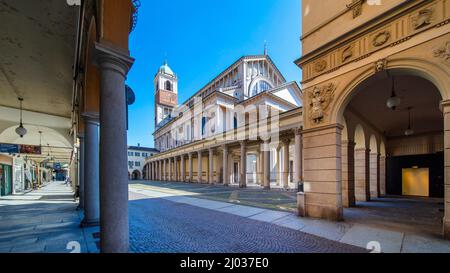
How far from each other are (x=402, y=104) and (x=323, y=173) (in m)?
6.32

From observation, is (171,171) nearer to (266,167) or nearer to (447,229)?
(266,167)

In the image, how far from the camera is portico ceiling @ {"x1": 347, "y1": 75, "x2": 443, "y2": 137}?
7.82 meters

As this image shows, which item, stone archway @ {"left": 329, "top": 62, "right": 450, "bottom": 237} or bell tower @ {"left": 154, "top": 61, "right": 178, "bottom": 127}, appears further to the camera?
bell tower @ {"left": 154, "top": 61, "right": 178, "bottom": 127}

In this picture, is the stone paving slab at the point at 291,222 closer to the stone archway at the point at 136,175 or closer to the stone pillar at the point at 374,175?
the stone pillar at the point at 374,175

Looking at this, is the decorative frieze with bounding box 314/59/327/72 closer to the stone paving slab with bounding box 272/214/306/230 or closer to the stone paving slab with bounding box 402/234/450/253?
the stone paving slab with bounding box 272/214/306/230

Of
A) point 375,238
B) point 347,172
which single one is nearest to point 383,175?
point 347,172

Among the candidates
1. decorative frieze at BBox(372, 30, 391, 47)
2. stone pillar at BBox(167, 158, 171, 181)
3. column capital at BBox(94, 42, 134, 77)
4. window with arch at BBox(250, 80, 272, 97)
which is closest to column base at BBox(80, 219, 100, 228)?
column capital at BBox(94, 42, 134, 77)

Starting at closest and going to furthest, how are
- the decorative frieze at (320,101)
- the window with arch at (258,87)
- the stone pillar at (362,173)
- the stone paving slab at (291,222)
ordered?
the stone paving slab at (291,222) < the decorative frieze at (320,101) < the stone pillar at (362,173) < the window with arch at (258,87)

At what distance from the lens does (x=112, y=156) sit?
326 centimetres

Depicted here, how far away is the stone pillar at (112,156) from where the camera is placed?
3.25 m

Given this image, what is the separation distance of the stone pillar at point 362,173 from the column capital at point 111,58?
12022 millimetres

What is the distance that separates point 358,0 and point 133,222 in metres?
10.9

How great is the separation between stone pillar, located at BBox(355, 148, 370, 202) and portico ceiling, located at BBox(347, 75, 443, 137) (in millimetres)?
Result: 1930

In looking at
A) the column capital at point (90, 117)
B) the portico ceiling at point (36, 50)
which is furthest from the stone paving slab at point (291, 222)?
the portico ceiling at point (36, 50)
